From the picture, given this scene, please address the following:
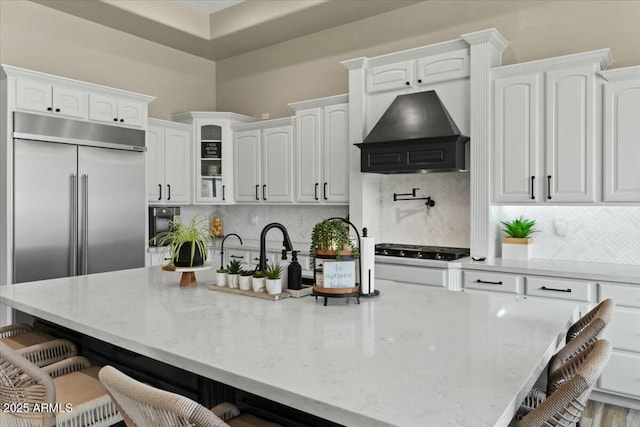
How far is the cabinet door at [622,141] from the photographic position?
125 inches

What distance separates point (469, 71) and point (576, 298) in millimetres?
1970

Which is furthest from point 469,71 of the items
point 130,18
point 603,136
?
point 130,18

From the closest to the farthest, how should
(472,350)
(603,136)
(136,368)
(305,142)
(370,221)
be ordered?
1. (472,350)
2. (136,368)
3. (603,136)
4. (370,221)
5. (305,142)

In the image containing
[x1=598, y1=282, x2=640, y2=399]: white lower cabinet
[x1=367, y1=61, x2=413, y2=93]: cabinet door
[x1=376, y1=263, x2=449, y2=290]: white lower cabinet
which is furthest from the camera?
[x1=367, y1=61, x2=413, y2=93]: cabinet door

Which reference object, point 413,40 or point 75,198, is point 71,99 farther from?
point 413,40

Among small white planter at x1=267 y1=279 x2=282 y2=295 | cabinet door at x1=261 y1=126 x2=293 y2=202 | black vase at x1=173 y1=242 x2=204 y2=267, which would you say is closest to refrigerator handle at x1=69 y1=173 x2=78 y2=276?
cabinet door at x1=261 y1=126 x2=293 y2=202

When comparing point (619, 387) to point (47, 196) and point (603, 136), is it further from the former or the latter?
point (47, 196)

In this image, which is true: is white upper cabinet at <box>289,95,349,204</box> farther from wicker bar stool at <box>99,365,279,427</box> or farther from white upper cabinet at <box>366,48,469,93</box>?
wicker bar stool at <box>99,365,279,427</box>

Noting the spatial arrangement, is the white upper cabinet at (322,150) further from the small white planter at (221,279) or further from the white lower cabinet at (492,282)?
the small white planter at (221,279)

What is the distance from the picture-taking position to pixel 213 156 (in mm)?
5660

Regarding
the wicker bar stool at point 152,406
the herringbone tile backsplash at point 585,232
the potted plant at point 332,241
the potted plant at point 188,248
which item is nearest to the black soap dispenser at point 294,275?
the potted plant at point 332,241

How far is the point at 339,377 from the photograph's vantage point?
47.0 inches

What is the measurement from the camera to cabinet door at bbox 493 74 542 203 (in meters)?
3.53

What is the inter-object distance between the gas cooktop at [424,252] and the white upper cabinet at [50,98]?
3143mm
